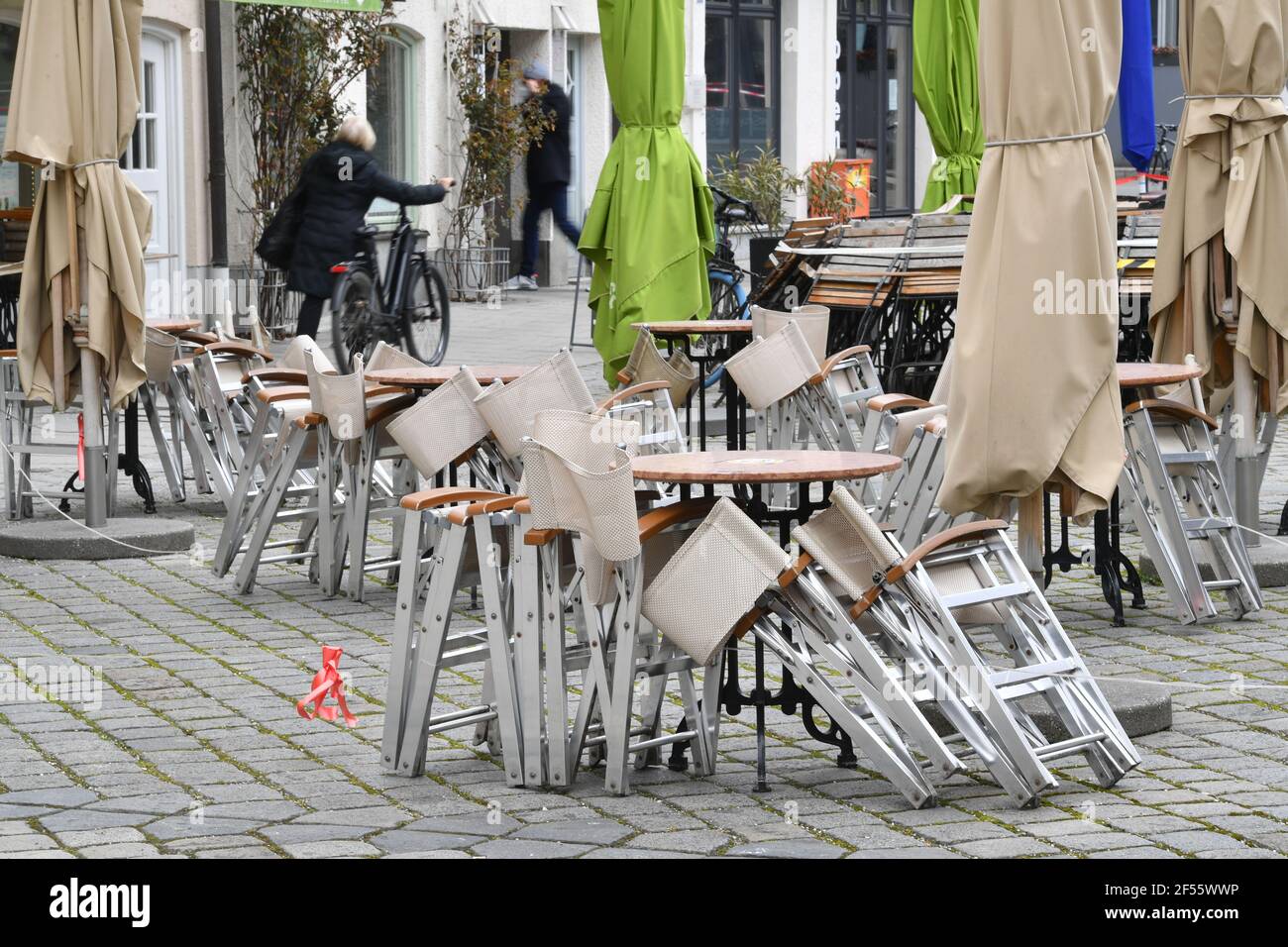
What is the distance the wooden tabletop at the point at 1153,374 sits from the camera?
24.1ft

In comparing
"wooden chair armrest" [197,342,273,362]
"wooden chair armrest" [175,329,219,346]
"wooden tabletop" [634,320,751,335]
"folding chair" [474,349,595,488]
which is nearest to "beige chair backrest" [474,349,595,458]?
"folding chair" [474,349,595,488]

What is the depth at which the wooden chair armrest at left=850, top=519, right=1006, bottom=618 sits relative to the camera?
5121mm

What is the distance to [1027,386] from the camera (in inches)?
228

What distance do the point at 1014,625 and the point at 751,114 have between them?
24.2 metres

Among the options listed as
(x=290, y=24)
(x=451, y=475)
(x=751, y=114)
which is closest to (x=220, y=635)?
(x=451, y=475)

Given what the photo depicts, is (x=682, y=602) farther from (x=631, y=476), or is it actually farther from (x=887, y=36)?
(x=887, y=36)

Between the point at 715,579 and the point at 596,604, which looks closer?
the point at 715,579

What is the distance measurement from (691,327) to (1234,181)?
286cm

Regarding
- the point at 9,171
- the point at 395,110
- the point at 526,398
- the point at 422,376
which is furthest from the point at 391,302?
the point at 526,398

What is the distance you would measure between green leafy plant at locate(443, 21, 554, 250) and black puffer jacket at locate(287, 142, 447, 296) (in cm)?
686

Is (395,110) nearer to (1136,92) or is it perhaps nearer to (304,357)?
(1136,92)

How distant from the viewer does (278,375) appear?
9.42 meters

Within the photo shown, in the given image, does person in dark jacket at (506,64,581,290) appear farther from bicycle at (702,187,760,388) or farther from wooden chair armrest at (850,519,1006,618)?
wooden chair armrest at (850,519,1006,618)

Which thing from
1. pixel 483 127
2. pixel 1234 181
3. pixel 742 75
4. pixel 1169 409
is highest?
pixel 742 75
